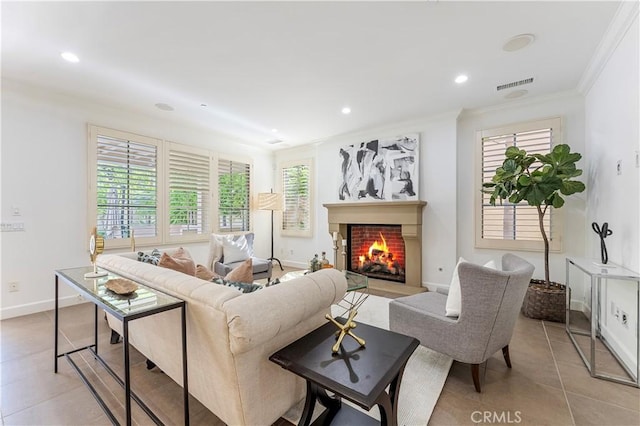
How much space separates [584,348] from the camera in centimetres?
241

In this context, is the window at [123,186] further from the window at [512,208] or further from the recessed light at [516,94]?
the recessed light at [516,94]

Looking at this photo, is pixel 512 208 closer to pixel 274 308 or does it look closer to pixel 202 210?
pixel 274 308

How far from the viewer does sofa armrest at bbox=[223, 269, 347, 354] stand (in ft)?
3.82

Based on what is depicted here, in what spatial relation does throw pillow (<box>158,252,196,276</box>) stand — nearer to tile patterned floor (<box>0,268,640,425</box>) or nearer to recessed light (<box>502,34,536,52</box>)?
tile patterned floor (<box>0,268,640,425</box>)

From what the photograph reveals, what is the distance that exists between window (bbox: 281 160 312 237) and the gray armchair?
3.94 m

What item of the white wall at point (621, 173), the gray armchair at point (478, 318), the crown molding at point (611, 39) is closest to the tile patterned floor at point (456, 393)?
the gray armchair at point (478, 318)

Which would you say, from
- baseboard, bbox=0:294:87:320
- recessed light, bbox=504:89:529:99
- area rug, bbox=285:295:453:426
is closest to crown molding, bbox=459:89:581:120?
recessed light, bbox=504:89:529:99

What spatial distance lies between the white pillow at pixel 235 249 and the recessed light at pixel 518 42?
3929mm

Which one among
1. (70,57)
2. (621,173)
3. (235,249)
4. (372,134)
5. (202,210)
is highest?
(70,57)

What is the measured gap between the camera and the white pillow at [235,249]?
3979mm

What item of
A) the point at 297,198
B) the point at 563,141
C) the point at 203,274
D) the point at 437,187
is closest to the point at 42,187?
the point at 203,274

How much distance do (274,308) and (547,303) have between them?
10.8ft

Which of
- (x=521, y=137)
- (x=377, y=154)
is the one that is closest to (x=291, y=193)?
(x=377, y=154)

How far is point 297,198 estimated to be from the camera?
594cm
